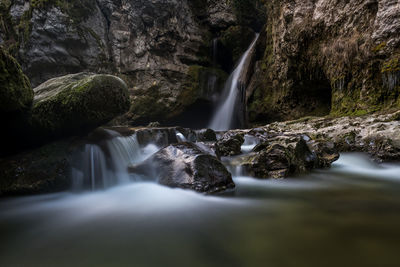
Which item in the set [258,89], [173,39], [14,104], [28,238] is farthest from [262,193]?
[173,39]

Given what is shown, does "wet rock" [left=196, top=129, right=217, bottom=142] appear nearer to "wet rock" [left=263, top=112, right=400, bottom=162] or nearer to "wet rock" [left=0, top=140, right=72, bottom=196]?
"wet rock" [left=263, top=112, right=400, bottom=162]

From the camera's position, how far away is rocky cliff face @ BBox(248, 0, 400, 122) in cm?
553

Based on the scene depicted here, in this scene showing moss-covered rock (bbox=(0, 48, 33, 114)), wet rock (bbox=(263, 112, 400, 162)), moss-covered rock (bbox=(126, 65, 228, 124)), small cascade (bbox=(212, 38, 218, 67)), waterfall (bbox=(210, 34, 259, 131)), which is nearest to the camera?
moss-covered rock (bbox=(0, 48, 33, 114))

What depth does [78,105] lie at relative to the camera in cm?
349

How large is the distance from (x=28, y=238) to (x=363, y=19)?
8.99 metres

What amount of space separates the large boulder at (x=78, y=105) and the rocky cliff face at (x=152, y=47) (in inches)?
389

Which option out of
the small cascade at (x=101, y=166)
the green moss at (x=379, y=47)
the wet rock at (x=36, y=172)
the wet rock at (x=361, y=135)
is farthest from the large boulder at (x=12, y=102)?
the green moss at (x=379, y=47)

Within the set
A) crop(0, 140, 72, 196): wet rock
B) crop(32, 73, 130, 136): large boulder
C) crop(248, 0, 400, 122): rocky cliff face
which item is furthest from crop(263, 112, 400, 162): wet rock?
crop(0, 140, 72, 196): wet rock

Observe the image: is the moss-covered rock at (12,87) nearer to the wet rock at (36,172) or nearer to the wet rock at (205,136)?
the wet rock at (36,172)

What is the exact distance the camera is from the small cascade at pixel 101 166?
3.45 metres

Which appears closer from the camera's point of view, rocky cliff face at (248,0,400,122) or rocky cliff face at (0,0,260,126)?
rocky cliff face at (248,0,400,122)

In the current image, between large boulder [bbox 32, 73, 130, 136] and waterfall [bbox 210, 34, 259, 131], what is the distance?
9.66m

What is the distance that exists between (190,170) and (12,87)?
2.74m

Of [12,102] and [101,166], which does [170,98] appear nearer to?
[101,166]
